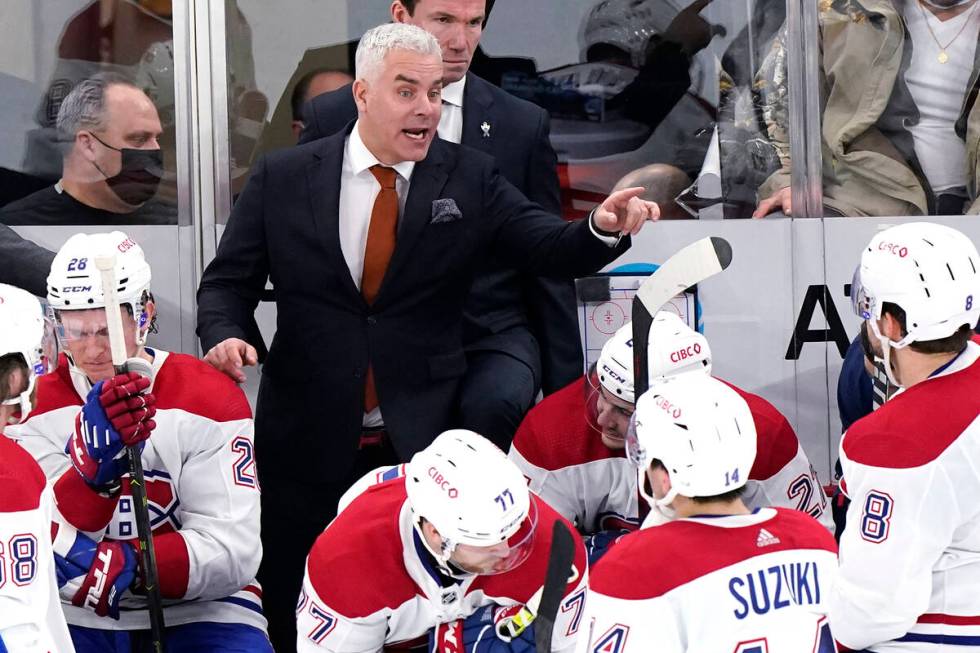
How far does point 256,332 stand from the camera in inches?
162

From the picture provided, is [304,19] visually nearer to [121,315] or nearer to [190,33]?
[190,33]

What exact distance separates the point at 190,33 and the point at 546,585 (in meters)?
2.30

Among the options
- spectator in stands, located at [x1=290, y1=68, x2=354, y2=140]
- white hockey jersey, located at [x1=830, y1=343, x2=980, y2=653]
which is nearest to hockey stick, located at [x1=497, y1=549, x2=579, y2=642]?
white hockey jersey, located at [x1=830, y1=343, x2=980, y2=653]

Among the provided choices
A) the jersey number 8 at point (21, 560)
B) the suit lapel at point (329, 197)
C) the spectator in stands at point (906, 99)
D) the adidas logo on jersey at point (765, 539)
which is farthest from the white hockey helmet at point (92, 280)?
the spectator in stands at point (906, 99)

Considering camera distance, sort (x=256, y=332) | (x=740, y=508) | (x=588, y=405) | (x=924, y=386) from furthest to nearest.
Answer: (x=256, y=332) → (x=588, y=405) → (x=924, y=386) → (x=740, y=508)

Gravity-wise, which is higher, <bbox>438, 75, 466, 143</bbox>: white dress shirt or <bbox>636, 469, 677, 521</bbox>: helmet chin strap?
<bbox>438, 75, 466, 143</bbox>: white dress shirt

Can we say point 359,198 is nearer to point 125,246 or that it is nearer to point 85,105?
point 125,246

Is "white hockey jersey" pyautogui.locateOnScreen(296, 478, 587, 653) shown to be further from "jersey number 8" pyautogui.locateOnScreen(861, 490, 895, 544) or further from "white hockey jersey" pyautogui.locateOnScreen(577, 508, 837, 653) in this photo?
"jersey number 8" pyautogui.locateOnScreen(861, 490, 895, 544)

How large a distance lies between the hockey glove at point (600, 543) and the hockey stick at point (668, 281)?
46 centimetres

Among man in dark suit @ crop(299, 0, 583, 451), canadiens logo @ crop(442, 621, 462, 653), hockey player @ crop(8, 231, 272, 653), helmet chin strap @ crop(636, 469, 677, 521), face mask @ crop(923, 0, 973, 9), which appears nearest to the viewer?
helmet chin strap @ crop(636, 469, 677, 521)

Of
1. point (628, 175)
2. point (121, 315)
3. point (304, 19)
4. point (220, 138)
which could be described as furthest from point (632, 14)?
point (121, 315)

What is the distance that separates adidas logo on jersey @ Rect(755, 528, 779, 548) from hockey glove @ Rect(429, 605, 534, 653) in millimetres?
600

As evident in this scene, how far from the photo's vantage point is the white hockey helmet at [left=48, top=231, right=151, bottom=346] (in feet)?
10.1

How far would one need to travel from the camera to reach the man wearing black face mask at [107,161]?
4.13 metres
